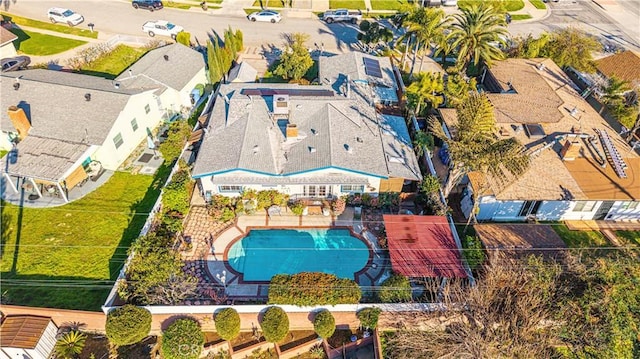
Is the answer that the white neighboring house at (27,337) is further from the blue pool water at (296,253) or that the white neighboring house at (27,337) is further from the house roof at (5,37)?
the house roof at (5,37)

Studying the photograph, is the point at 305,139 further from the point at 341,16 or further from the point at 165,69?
the point at 341,16

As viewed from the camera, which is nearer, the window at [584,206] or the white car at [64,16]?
the window at [584,206]

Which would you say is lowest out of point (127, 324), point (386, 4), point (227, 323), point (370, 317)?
point (227, 323)

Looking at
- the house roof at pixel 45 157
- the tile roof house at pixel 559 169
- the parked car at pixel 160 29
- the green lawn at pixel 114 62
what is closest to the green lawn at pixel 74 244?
the house roof at pixel 45 157

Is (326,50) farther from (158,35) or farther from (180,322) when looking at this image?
(180,322)

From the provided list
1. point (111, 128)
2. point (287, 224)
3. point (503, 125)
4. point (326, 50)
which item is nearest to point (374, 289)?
point (287, 224)

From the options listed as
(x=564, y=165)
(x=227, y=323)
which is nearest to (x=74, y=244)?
(x=227, y=323)

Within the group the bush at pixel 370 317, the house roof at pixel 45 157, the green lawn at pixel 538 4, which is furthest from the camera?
the green lawn at pixel 538 4
